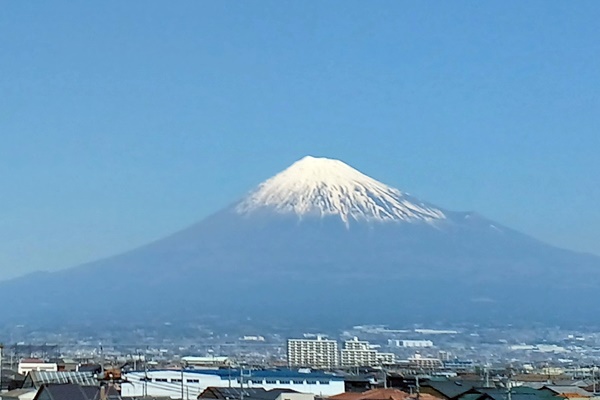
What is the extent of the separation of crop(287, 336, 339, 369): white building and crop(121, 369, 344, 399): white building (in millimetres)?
34556

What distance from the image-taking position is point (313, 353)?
7894cm

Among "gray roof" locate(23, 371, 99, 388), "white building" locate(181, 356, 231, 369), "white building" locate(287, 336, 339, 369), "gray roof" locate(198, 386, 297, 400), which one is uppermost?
"white building" locate(287, 336, 339, 369)

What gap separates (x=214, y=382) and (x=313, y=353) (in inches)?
1654

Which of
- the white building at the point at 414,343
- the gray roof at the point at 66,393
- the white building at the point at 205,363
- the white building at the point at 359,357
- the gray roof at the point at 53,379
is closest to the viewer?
the gray roof at the point at 66,393

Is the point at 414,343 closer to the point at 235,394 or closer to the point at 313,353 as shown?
the point at 313,353

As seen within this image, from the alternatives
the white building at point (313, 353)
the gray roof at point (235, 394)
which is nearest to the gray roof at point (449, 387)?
the gray roof at point (235, 394)

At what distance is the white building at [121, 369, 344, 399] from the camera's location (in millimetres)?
34281

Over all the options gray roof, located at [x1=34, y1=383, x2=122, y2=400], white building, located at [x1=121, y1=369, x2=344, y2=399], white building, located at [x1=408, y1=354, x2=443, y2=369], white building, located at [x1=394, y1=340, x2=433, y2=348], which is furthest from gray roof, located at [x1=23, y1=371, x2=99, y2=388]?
white building, located at [x1=394, y1=340, x2=433, y2=348]

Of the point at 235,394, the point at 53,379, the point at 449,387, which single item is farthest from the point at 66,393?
the point at 449,387

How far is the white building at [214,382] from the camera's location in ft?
112

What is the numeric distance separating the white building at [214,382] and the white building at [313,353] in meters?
34.6

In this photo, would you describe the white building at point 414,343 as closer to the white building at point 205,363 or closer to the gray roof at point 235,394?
the white building at point 205,363

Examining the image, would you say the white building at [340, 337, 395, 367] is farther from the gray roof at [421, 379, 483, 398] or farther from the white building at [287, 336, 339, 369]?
the gray roof at [421, 379, 483, 398]

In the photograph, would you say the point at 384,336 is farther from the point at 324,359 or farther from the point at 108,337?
the point at 324,359
